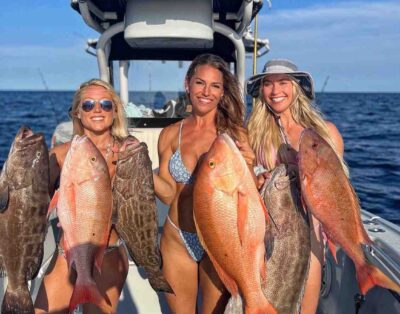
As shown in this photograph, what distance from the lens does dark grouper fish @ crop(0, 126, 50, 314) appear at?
277 cm

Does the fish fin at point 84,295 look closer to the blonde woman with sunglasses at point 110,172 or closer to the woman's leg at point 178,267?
the blonde woman with sunglasses at point 110,172

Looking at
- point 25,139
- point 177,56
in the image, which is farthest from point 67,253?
point 177,56

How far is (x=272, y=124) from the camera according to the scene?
3.09 m

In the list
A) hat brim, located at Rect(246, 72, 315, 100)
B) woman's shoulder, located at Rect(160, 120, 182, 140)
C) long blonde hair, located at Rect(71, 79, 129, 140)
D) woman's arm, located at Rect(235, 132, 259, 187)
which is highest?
hat brim, located at Rect(246, 72, 315, 100)

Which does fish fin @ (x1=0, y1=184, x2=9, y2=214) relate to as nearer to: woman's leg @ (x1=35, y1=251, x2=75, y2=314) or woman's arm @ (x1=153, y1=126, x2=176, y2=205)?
woman's leg @ (x1=35, y1=251, x2=75, y2=314)

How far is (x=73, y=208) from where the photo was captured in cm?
276

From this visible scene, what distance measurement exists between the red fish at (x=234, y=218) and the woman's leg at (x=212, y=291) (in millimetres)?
479

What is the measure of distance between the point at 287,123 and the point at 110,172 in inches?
50.1

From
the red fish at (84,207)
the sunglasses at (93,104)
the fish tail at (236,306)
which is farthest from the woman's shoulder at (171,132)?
the fish tail at (236,306)

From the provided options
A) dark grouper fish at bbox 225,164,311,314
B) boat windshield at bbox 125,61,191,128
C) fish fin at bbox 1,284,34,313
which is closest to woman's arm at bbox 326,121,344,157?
dark grouper fish at bbox 225,164,311,314

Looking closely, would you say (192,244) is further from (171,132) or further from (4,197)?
(4,197)

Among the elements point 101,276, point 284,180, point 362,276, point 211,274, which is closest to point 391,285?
point 362,276

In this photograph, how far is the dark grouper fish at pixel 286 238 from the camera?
8.67ft

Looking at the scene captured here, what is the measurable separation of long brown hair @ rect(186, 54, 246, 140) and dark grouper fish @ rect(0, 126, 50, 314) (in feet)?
3.76
